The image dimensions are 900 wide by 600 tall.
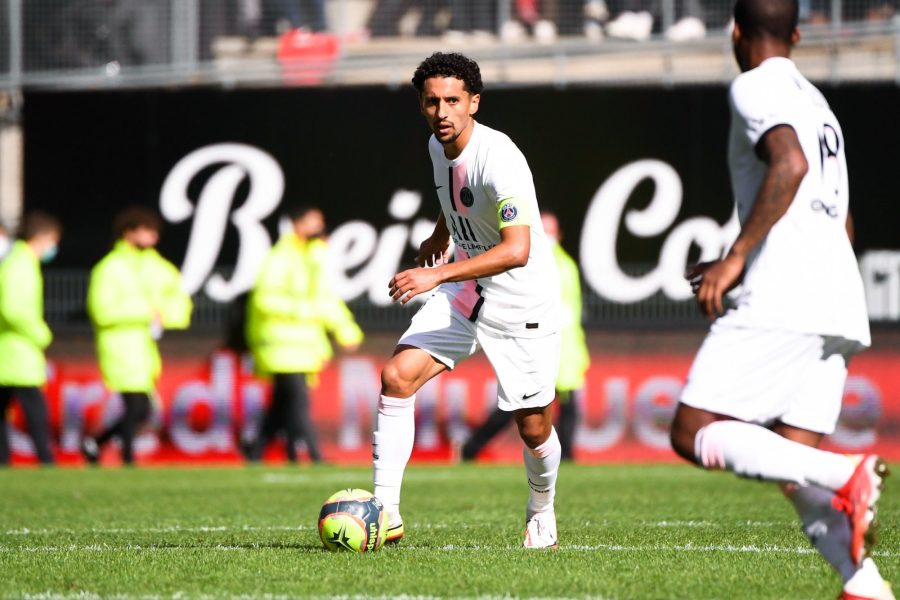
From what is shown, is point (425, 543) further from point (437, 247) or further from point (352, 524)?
point (437, 247)

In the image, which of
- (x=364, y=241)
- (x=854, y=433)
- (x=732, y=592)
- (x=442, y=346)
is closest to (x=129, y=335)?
(x=364, y=241)

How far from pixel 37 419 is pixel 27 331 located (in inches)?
32.3

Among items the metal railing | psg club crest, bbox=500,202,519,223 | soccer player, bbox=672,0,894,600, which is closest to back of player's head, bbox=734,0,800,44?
soccer player, bbox=672,0,894,600

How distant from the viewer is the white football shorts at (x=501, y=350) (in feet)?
23.3

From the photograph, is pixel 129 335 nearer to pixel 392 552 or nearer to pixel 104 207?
pixel 104 207

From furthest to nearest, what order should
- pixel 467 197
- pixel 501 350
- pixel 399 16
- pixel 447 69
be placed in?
pixel 399 16 < pixel 501 350 < pixel 467 197 < pixel 447 69

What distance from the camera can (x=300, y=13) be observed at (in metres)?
16.6

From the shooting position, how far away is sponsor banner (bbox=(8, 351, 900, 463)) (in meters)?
15.1

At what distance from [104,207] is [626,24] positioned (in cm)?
578

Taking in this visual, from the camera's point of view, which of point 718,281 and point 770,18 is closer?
point 718,281

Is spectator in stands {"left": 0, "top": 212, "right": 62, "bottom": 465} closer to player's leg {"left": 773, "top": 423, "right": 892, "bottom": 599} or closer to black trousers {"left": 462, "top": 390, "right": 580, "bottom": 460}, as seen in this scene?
black trousers {"left": 462, "top": 390, "right": 580, "bottom": 460}

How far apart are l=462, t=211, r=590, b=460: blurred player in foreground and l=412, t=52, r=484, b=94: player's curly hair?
7462 millimetres

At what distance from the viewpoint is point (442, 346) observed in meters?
7.14

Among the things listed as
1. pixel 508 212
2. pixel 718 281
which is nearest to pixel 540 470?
pixel 508 212
